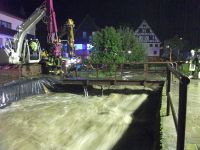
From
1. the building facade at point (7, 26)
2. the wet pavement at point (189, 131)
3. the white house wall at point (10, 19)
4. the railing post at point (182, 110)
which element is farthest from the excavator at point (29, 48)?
the railing post at point (182, 110)

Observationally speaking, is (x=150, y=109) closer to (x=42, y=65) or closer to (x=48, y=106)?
(x=48, y=106)

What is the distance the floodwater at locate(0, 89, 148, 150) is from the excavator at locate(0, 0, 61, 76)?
22.3 ft

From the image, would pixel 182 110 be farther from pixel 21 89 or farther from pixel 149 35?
pixel 149 35

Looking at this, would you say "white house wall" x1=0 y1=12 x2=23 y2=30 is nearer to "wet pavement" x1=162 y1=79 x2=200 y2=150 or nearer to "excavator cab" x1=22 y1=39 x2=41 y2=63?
"excavator cab" x1=22 y1=39 x2=41 y2=63

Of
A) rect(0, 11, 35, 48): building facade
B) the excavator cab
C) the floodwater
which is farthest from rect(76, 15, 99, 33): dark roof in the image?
the floodwater

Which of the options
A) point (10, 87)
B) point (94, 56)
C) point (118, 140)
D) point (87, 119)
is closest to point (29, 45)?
point (94, 56)

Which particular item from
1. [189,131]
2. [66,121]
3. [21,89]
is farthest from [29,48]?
[189,131]

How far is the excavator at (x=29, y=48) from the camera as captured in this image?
24125mm

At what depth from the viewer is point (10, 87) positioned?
15648mm

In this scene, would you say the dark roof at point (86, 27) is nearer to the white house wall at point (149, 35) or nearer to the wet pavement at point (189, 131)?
the white house wall at point (149, 35)

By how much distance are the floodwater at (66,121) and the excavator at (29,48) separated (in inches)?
268

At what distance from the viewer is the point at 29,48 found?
84.2 ft

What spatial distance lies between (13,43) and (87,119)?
13747 mm

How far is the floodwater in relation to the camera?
32.4 feet
